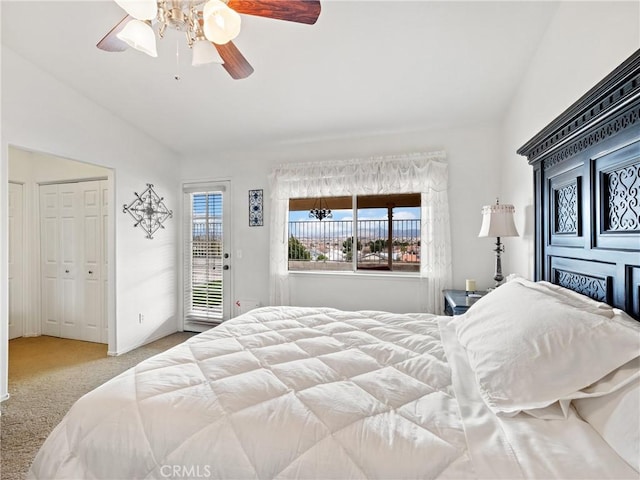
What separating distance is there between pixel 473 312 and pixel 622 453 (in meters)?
0.82

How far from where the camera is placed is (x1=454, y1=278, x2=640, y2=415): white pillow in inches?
34.9

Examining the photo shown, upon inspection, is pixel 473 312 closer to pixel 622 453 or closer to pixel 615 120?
pixel 622 453

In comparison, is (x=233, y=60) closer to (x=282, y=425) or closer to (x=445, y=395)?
(x=282, y=425)

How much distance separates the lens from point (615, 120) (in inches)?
48.0

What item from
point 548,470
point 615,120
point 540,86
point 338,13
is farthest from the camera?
point 540,86

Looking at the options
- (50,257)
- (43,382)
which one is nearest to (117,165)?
(50,257)

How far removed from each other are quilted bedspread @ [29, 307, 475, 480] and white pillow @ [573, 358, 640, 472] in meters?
0.35

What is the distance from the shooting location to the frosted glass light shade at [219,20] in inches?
54.4

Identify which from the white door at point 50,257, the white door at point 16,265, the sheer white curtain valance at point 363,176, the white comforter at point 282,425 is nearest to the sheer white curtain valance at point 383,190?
the sheer white curtain valance at point 363,176

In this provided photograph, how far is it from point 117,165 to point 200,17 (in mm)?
2538

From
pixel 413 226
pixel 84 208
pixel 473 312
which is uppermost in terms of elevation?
pixel 84 208

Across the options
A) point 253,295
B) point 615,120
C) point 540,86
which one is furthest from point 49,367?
point 540,86

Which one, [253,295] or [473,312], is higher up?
[473,312]

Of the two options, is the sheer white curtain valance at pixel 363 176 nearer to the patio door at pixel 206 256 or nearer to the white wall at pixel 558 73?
the white wall at pixel 558 73
